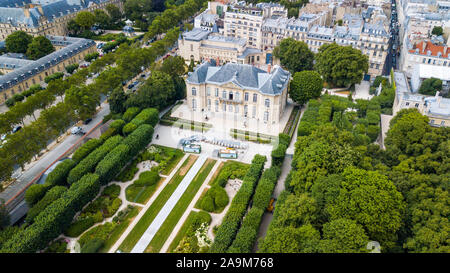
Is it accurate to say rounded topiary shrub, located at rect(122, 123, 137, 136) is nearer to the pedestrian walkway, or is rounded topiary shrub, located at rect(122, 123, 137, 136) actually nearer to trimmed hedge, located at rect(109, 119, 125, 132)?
trimmed hedge, located at rect(109, 119, 125, 132)

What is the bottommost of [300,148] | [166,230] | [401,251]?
[166,230]

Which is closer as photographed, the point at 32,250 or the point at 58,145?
the point at 32,250

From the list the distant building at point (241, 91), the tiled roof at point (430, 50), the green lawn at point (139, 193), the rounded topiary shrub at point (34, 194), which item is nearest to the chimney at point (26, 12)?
the distant building at point (241, 91)

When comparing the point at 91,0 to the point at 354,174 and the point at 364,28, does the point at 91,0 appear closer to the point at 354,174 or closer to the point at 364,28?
the point at 364,28

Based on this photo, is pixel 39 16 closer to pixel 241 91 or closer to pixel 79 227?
pixel 241 91

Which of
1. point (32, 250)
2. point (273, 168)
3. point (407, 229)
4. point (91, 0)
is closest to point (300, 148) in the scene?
point (273, 168)

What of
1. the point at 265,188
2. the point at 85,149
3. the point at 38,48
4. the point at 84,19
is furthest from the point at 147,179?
the point at 84,19

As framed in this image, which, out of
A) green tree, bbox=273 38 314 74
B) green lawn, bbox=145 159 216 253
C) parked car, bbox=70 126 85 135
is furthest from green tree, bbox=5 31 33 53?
green tree, bbox=273 38 314 74

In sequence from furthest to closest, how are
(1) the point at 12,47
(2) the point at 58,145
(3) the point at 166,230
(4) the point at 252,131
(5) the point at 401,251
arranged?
(1) the point at 12,47 < (4) the point at 252,131 < (2) the point at 58,145 < (3) the point at 166,230 < (5) the point at 401,251
